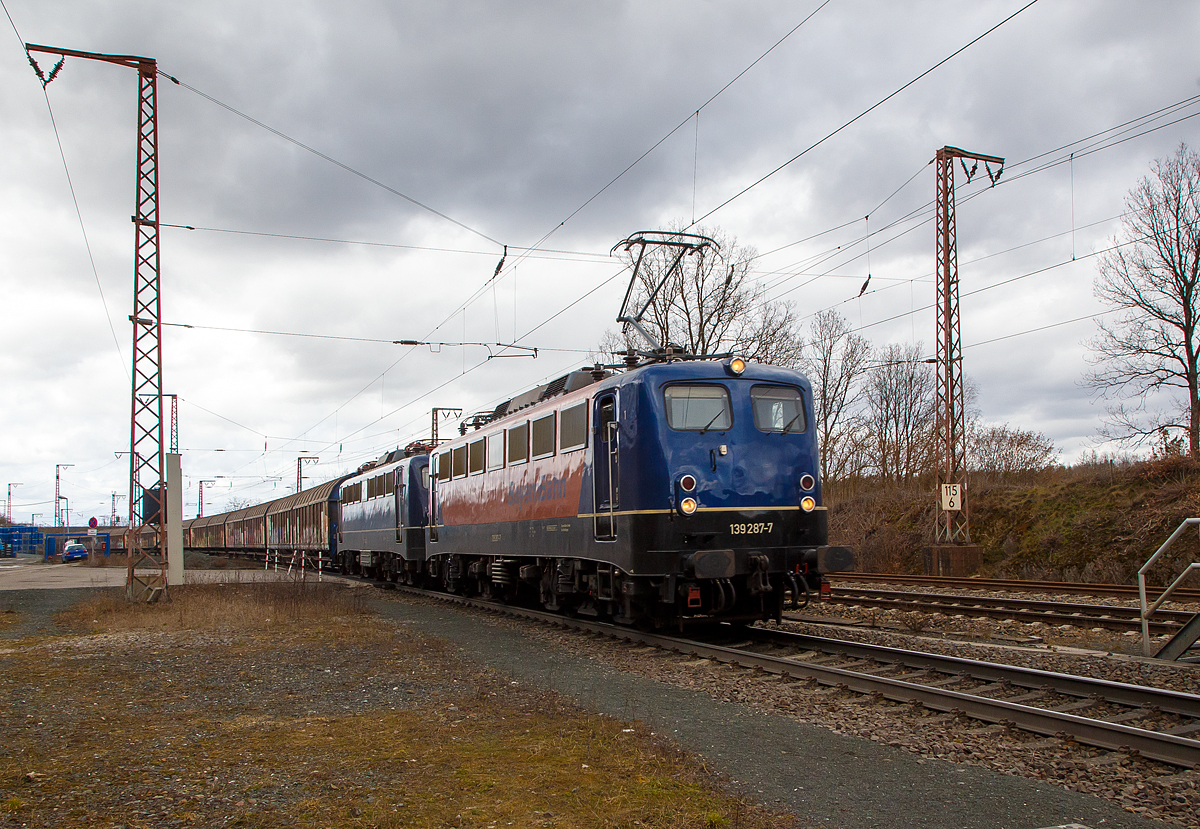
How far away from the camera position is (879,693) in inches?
301

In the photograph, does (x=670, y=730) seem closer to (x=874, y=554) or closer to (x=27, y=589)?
(x=874, y=554)

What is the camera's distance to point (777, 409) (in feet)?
37.2

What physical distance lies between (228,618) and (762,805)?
1306cm

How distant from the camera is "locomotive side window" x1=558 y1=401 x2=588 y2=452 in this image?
12.2 meters

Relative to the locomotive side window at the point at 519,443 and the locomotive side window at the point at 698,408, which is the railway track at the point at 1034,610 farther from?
the locomotive side window at the point at 519,443

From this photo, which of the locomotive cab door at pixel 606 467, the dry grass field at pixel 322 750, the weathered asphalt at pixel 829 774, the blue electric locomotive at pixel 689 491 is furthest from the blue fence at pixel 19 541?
the weathered asphalt at pixel 829 774

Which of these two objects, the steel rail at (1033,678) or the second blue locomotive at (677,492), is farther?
the second blue locomotive at (677,492)

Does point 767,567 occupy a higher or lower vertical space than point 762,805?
higher

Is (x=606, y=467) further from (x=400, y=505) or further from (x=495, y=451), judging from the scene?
(x=400, y=505)

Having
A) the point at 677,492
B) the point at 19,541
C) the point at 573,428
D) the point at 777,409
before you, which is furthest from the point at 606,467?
the point at 19,541

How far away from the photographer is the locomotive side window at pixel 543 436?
1348 centimetres

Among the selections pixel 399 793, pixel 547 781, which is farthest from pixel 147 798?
pixel 547 781

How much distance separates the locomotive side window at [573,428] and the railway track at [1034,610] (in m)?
6.04

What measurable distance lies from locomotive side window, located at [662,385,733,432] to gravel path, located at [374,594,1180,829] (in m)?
2.97
